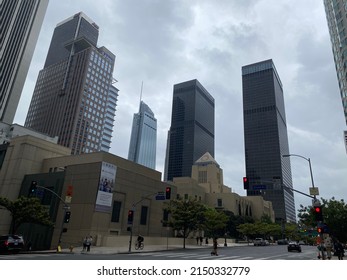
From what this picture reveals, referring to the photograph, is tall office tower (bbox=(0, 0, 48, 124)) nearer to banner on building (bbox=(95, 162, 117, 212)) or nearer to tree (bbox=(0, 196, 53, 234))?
tree (bbox=(0, 196, 53, 234))

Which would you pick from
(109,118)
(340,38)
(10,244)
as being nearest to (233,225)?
(340,38)

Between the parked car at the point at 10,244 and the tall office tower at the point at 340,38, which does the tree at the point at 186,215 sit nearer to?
the parked car at the point at 10,244

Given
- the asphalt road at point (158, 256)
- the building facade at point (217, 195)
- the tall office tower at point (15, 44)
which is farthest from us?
the building facade at point (217, 195)

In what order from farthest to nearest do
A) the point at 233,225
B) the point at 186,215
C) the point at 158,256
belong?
the point at 233,225 < the point at 186,215 < the point at 158,256

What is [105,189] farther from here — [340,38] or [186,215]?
[340,38]

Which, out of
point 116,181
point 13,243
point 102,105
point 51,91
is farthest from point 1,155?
point 51,91

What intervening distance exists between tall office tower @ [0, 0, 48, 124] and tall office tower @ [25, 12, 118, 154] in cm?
2797

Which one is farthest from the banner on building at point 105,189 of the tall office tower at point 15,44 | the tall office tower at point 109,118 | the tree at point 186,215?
the tall office tower at point 109,118

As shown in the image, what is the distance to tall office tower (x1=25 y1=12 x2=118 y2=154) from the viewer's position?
140 m

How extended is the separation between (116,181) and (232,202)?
255 ft

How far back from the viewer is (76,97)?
467 feet

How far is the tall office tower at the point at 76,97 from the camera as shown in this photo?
458 ft

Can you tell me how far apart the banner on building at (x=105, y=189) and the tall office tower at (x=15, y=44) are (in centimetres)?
8523

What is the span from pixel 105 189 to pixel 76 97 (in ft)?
365
